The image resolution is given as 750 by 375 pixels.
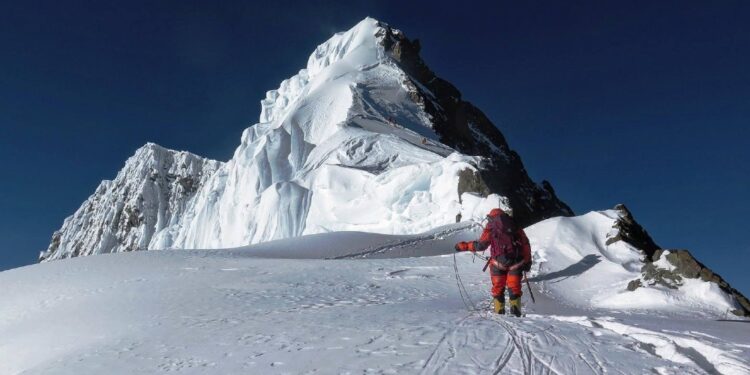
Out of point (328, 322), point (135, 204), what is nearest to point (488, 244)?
point (328, 322)

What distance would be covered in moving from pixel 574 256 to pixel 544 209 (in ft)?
103

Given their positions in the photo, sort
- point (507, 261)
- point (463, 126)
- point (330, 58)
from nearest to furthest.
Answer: point (507, 261) → point (463, 126) → point (330, 58)

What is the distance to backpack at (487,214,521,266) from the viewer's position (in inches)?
295

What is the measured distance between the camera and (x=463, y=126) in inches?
2068

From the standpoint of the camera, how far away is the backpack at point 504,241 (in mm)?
7504

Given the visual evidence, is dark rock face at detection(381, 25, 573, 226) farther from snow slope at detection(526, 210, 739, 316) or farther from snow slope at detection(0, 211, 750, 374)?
snow slope at detection(0, 211, 750, 374)

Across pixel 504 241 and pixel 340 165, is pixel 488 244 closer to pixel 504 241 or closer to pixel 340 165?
pixel 504 241

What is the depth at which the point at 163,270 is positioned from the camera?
9.44m

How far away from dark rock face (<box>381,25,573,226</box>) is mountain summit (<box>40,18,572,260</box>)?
15 centimetres

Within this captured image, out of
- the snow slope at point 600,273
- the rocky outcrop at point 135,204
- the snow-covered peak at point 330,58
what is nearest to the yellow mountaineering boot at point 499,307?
the snow slope at point 600,273

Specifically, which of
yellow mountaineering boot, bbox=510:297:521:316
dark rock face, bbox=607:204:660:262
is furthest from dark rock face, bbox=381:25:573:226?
yellow mountaineering boot, bbox=510:297:521:316

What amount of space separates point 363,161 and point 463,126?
22660mm

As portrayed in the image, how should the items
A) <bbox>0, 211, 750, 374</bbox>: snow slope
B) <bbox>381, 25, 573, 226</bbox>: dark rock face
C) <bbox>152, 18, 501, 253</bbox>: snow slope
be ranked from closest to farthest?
<bbox>0, 211, 750, 374</bbox>: snow slope, <bbox>152, 18, 501, 253</bbox>: snow slope, <bbox>381, 25, 573, 226</bbox>: dark rock face

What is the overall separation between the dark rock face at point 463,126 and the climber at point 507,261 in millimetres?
26744
